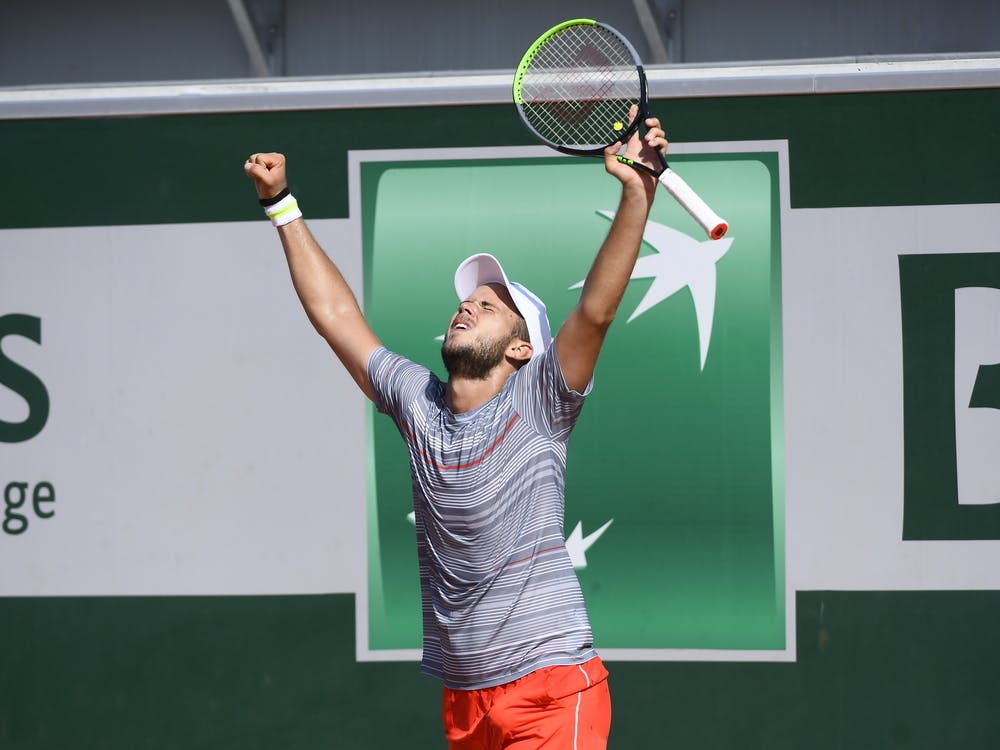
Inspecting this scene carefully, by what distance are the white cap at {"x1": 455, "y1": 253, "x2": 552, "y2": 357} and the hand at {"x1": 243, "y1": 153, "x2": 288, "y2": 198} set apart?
517 mm

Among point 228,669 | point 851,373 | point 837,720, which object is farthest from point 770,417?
point 228,669

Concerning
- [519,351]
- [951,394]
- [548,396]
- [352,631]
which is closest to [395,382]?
[519,351]

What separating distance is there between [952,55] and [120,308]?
317cm

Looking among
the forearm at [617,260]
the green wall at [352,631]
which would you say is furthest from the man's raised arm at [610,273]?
the green wall at [352,631]

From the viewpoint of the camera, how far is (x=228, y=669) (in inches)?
170

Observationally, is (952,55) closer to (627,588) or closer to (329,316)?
(627,588)

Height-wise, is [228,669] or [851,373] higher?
[851,373]

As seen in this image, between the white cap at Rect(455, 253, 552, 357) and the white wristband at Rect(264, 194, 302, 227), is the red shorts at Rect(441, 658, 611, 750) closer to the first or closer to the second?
the white cap at Rect(455, 253, 552, 357)

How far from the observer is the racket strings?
3.22 metres

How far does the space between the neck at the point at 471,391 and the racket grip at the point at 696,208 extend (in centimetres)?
62

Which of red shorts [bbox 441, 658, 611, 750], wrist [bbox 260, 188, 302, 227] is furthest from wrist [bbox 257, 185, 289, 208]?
red shorts [bbox 441, 658, 611, 750]

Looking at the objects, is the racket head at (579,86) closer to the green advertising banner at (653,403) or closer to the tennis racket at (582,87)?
the tennis racket at (582,87)

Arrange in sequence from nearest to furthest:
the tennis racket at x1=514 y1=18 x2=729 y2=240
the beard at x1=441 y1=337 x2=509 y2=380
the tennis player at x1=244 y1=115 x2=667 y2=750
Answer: the tennis player at x1=244 y1=115 x2=667 y2=750, the beard at x1=441 y1=337 x2=509 y2=380, the tennis racket at x1=514 y1=18 x2=729 y2=240

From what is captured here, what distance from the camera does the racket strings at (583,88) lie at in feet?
10.6
